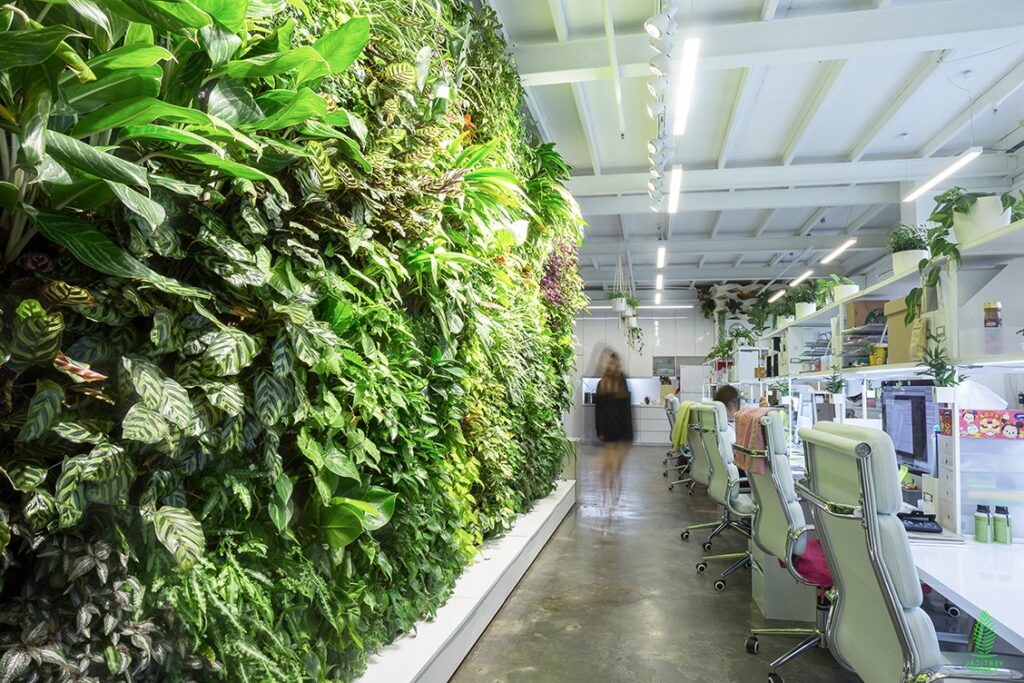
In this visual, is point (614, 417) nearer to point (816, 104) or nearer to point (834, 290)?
point (834, 290)

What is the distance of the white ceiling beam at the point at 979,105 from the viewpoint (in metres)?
5.07

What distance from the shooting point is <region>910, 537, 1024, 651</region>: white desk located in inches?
63.6

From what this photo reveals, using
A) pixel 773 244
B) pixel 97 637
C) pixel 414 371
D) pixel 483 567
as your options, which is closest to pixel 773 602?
pixel 483 567

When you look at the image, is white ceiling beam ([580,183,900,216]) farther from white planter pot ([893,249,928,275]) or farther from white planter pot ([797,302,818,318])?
white planter pot ([893,249,928,275])

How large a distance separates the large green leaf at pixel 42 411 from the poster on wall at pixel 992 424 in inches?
121

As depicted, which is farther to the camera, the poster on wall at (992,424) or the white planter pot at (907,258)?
the white planter pot at (907,258)

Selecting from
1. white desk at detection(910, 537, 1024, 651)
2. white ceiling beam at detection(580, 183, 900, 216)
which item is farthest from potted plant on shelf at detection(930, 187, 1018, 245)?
white ceiling beam at detection(580, 183, 900, 216)

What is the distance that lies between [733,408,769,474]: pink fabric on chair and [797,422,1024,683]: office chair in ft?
3.81

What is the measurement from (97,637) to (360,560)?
2.97ft

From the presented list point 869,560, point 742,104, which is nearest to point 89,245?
point 869,560

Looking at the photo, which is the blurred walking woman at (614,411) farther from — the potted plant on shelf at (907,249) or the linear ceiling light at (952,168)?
the linear ceiling light at (952,168)

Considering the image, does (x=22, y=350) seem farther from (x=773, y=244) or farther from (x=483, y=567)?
(x=773, y=244)

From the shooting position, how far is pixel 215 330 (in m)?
1.38

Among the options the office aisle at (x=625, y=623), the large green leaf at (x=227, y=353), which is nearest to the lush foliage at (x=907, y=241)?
the office aisle at (x=625, y=623)
